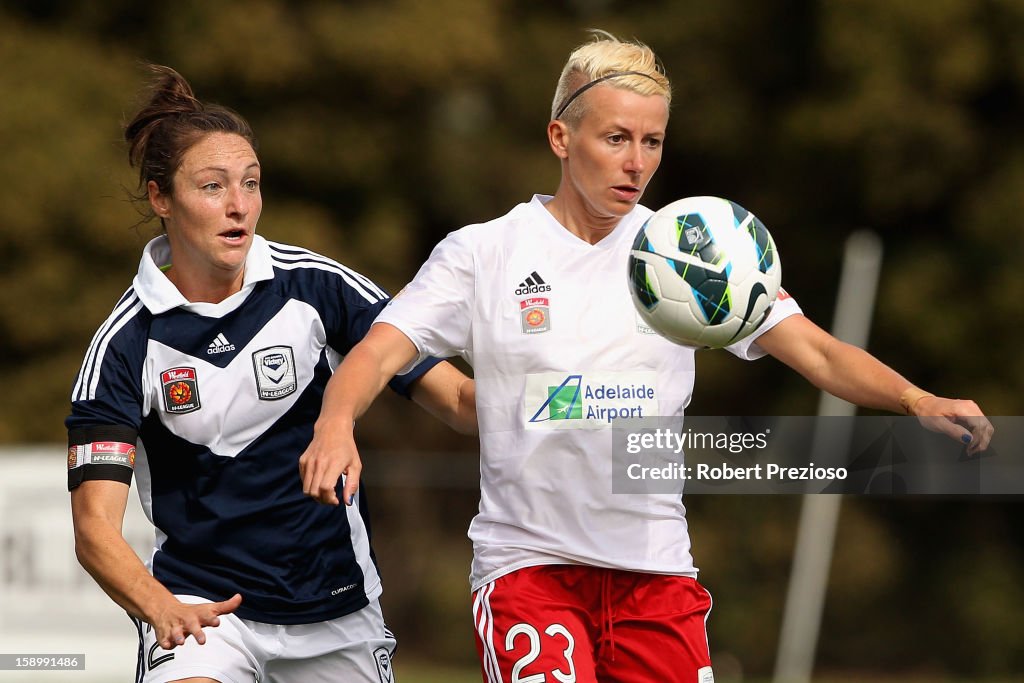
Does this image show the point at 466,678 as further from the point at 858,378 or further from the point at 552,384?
the point at 858,378

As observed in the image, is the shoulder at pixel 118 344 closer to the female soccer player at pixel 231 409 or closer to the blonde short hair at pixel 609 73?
the female soccer player at pixel 231 409

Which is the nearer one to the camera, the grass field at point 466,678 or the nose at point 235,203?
the nose at point 235,203

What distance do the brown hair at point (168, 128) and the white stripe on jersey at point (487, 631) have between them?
4.80ft

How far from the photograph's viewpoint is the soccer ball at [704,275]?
3.54 meters

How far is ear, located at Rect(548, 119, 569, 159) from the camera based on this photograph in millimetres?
4000

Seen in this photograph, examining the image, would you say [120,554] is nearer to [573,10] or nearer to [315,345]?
[315,345]

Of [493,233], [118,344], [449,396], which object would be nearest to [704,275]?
[493,233]

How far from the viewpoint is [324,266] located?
4.26m

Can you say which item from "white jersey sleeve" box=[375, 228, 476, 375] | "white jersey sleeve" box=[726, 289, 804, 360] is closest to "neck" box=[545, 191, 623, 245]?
"white jersey sleeve" box=[375, 228, 476, 375]

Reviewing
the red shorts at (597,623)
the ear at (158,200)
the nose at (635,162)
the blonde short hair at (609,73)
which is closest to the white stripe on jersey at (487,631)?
the red shorts at (597,623)

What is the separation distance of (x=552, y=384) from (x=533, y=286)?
0.28 m

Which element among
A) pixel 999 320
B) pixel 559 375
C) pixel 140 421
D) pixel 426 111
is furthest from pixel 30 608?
pixel 999 320

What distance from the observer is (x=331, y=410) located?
11.2ft

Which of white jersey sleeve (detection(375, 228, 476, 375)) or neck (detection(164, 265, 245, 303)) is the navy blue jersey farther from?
white jersey sleeve (detection(375, 228, 476, 375))
